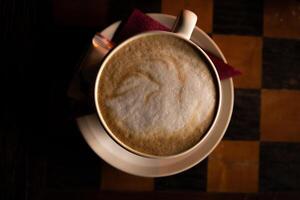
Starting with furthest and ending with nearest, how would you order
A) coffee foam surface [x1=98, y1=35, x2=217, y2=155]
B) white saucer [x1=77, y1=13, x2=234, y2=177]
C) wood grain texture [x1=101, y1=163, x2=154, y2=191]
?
1. wood grain texture [x1=101, y1=163, x2=154, y2=191]
2. white saucer [x1=77, y1=13, x2=234, y2=177]
3. coffee foam surface [x1=98, y1=35, x2=217, y2=155]

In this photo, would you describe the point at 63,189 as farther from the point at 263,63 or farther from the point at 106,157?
the point at 263,63

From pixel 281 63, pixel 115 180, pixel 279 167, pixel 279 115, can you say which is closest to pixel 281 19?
pixel 281 63

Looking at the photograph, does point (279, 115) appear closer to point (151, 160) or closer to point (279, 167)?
point (279, 167)

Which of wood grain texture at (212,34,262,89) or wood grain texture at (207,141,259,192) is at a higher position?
wood grain texture at (212,34,262,89)

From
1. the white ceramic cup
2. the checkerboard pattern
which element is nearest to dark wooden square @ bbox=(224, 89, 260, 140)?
the checkerboard pattern

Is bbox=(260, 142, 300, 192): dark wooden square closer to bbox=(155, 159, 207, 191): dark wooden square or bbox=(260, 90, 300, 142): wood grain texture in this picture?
bbox=(260, 90, 300, 142): wood grain texture

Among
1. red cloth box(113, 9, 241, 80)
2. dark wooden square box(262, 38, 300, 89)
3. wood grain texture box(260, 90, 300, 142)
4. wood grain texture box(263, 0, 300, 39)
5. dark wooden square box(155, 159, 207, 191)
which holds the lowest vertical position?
dark wooden square box(155, 159, 207, 191)

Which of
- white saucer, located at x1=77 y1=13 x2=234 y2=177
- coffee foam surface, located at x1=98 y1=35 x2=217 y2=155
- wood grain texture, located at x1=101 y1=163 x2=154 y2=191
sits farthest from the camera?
wood grain texture, located at x1=101 y1=163 x2=154 y2=191

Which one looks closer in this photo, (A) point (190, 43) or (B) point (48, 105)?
(A) point (190, 43)

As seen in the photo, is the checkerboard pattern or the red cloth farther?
the checkerboard pattern
